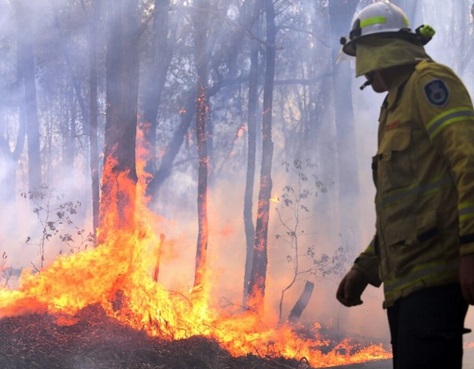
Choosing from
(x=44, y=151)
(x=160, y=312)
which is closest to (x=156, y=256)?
(x=160, y=312)

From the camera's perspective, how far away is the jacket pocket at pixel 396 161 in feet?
9.16

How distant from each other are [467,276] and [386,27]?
118cm

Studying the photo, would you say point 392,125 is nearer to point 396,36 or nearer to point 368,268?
point 396,36

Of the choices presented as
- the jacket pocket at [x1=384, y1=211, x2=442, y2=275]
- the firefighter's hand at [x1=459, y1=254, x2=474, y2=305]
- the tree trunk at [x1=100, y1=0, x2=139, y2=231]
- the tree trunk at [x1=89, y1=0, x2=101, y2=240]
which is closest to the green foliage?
the tree trunk at [x1=89, y1=0, x2=101, y2=240]

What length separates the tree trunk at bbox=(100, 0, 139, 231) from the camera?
35.8 ft

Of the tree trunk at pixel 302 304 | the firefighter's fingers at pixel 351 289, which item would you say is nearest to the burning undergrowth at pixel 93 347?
the firefighter's fingers at pixel 351 289

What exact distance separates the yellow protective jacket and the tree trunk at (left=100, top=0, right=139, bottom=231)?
8.29 m

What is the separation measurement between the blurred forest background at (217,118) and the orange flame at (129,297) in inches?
49.5

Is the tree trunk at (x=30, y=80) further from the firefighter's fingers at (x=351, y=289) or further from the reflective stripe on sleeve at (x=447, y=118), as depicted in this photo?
the reflective stripe on sleeve at (x=447, y=118)

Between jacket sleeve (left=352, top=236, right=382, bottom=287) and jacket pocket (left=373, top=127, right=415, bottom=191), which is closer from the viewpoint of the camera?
jacket pocket (left=373, top=127, right=415, bottom=191)

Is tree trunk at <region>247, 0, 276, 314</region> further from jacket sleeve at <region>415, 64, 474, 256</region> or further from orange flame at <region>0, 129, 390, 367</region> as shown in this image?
jacket sleeve at <region>415, 64, 474, 256</region>

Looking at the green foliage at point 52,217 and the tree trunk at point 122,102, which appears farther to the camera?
the green foliage at point 52,217

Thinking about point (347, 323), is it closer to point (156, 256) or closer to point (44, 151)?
point (156, 256)

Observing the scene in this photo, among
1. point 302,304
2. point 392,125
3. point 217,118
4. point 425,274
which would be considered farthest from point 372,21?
point 217,118
